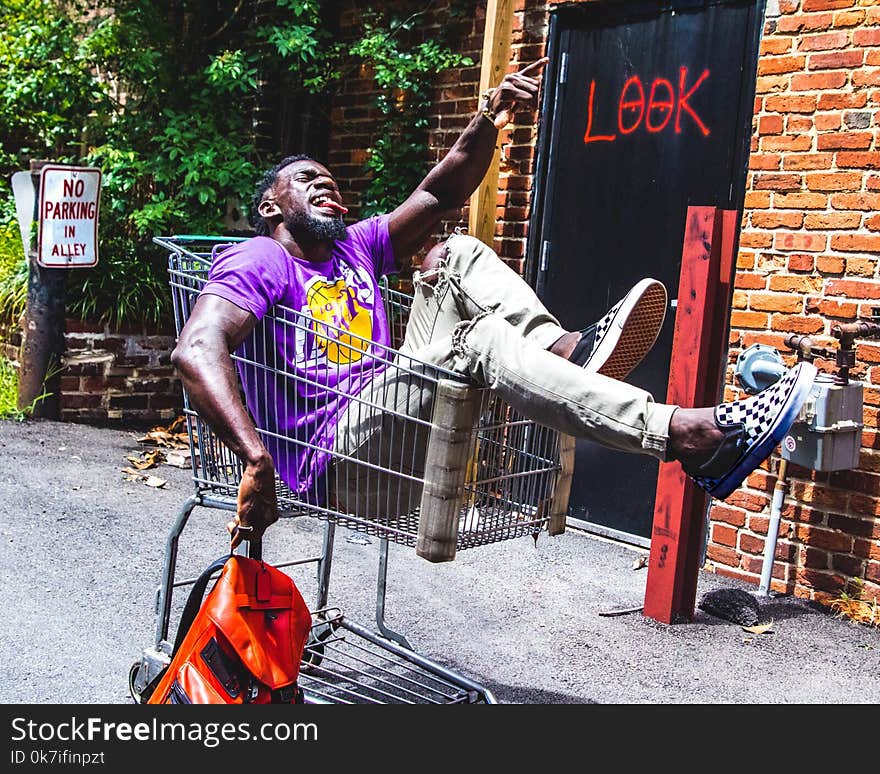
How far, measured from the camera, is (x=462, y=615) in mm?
4727

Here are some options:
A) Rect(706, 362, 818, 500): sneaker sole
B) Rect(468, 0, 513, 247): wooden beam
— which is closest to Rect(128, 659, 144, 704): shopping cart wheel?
Rect(706, 362, 818, 500): sneaker sole

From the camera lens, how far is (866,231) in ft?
15.8

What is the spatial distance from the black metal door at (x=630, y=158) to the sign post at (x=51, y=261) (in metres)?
2.99

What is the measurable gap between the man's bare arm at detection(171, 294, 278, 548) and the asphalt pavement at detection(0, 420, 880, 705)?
1017mm

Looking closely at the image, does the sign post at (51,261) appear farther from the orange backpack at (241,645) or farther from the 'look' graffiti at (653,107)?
the orange backpack at (241,645)

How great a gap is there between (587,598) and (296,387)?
217 cm

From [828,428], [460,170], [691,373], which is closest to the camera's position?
[460,170]

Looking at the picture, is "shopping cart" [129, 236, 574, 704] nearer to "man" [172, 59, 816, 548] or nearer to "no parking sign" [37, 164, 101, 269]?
"man" [172, 59, 816, 548]

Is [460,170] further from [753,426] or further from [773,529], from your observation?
[773,529]

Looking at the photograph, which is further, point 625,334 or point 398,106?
point 398,106

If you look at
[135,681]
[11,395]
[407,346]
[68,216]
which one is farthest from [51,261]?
[135,681]

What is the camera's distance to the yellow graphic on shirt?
3.71m

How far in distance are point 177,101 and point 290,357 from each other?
479cm

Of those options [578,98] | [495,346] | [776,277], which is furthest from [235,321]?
[578,98]
